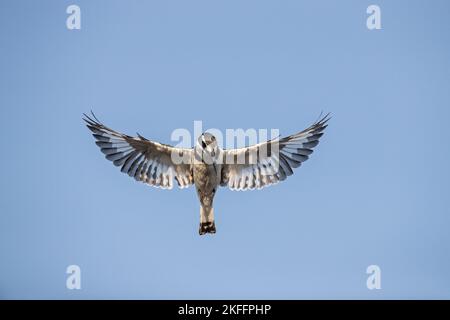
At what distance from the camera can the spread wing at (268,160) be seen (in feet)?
39.1

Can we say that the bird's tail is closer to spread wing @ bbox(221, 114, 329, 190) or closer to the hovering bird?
the hovering bird

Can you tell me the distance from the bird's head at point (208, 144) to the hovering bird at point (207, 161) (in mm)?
33

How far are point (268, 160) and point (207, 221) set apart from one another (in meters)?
1.61

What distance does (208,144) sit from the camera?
11.4 m

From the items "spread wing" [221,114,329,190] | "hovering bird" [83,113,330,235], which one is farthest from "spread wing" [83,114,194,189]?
"spread wing" [221,114,329,190]

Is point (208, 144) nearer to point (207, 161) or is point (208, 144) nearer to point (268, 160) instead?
point (207, 161)

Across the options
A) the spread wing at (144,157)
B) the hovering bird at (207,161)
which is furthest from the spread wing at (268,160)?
the spread wing at (144,157)

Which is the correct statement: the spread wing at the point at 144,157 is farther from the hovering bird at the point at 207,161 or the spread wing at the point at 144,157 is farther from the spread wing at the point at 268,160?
the spread wing at the point at 268,160

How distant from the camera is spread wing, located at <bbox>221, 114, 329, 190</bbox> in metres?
11.9

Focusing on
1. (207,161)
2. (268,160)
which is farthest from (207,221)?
(268,160)
